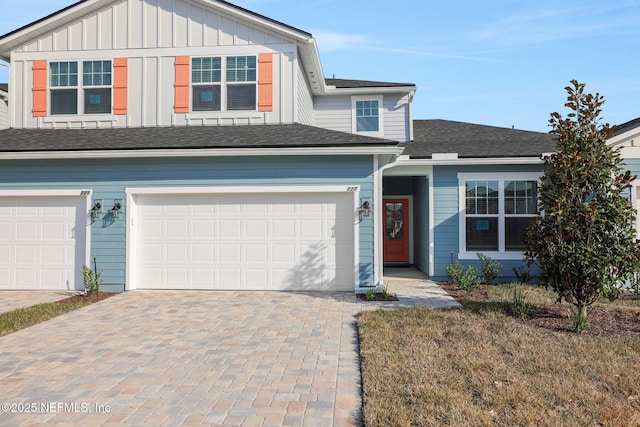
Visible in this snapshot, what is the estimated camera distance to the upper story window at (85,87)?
1194cm

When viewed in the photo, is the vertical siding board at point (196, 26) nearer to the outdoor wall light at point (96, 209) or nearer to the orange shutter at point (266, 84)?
the orange shutter at point (266, 84)

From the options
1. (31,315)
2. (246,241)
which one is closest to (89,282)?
(31,315)

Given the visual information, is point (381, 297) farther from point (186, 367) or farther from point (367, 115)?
point (367, 115)

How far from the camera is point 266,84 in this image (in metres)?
11.6

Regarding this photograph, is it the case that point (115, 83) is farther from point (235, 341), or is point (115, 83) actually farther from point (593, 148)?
point (593, 148)

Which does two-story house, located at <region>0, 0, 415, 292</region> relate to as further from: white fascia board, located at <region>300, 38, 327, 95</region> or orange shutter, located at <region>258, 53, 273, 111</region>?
white fascia board, located at <region>300, 38, 327, 95</region>

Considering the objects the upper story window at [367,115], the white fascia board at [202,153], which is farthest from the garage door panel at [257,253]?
the upper story window at [367,115]

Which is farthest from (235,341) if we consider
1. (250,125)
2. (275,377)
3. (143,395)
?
(250,125)

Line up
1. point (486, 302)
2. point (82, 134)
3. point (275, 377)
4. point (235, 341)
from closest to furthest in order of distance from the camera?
point (275, 377) → point (235, 341) → point (486, 302) → point (82, 134)

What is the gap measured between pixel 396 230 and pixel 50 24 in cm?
1166

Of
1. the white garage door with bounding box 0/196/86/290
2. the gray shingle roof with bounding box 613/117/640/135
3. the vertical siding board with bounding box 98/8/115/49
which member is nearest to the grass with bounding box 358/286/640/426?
the gray shingle roof with bounding box 613/117/640/135

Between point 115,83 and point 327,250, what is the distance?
7.24 metres

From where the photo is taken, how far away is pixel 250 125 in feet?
38.1

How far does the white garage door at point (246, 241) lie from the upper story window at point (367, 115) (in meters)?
5.45
